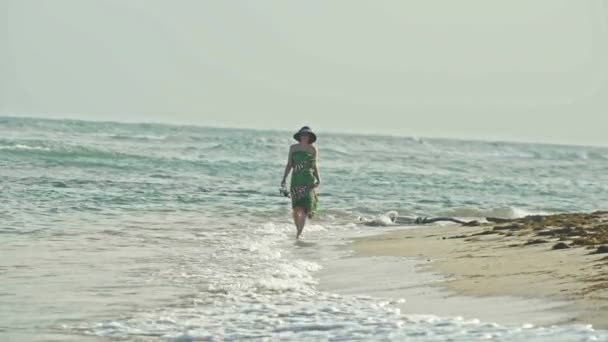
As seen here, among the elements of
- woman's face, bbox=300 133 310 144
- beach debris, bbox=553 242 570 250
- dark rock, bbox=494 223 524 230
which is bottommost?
dark rock, bbox=494 223 524 230

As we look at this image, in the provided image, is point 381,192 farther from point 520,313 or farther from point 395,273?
point 520,313

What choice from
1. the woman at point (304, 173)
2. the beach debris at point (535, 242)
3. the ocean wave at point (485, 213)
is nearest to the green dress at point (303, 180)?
the woman at point (304, 173)

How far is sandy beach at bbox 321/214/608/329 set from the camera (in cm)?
592

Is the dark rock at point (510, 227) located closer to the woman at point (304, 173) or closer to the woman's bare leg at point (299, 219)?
the woman at point (304, 173)

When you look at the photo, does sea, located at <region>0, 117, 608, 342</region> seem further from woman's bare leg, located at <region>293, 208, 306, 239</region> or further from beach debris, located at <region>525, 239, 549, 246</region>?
beach debris, located at <region>525, 239, 549, 246</region>

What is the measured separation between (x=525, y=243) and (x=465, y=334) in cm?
444

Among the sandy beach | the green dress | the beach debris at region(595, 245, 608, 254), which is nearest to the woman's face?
the green dress

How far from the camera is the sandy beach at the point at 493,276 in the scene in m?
5.92

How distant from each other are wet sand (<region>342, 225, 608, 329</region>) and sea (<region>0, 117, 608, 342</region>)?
0.27m

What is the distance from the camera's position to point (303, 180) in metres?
12.5

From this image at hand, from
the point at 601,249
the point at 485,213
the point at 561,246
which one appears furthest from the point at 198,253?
the point at 485,213

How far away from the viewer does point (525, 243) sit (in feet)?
31.6

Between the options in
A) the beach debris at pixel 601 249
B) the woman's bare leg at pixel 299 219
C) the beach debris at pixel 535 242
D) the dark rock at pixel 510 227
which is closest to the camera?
the beach debris at pixel 601 249

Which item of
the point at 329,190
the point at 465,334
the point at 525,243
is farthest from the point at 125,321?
the point at 329,190
